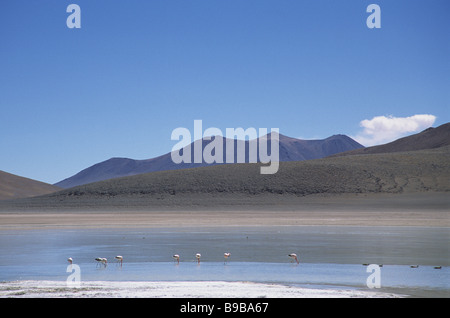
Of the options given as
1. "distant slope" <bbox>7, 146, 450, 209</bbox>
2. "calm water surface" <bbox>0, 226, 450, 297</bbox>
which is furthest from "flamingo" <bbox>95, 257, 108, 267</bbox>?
"distant slope" <bbox>7, 146, 450, 209</bbox>

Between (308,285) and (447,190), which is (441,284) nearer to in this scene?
(308,285)

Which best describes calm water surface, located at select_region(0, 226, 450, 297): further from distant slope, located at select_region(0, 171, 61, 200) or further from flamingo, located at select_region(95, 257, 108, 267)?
distant slope, located at select_region(0, 171, 61, 200)

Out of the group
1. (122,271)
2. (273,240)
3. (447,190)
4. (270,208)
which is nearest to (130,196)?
(270,208)

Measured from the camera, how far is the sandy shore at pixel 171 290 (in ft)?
36.8

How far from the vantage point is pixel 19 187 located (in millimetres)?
169250

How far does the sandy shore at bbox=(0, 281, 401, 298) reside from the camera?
11.2m

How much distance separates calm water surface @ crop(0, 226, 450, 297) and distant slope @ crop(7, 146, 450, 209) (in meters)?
37.8

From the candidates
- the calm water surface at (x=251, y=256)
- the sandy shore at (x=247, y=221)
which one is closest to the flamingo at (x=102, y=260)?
the calm water surface at (x=251, y=256)

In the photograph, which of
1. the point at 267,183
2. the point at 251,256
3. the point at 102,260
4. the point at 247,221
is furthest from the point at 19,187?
the point at 102,260

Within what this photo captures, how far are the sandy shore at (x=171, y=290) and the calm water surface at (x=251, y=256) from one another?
1.11 m

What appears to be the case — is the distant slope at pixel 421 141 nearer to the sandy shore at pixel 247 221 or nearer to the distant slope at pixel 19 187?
the distant slope at pixel 19 187

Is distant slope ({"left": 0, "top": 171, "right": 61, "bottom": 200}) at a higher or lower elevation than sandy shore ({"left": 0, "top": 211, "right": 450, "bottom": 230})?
higher

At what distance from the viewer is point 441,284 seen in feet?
43.0

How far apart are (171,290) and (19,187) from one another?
6611 inches
